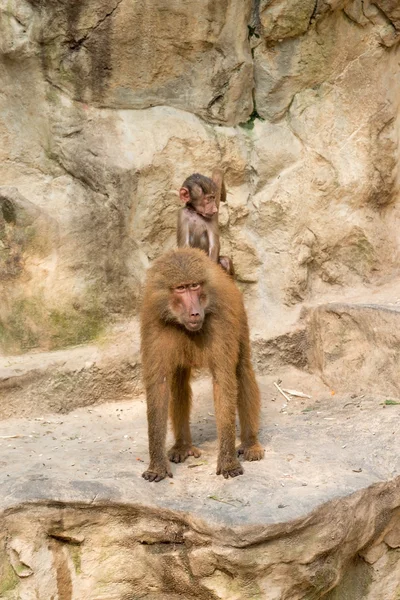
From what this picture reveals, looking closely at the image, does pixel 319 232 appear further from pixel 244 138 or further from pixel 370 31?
pixel 370 31

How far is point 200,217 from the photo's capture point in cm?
762

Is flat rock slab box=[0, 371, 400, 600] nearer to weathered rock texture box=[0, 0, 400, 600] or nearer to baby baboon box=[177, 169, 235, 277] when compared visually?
weathered rock texture box=[0, 0, 400, 600]

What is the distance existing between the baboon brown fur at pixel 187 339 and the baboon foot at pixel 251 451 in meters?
0.32

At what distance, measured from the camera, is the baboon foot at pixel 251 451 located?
671 centimetres

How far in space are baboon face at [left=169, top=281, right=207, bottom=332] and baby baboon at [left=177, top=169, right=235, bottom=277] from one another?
1.37m

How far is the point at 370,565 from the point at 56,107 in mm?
4678

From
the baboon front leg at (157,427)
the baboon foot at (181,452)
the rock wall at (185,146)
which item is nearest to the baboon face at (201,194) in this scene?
the rock wall at (185,146)

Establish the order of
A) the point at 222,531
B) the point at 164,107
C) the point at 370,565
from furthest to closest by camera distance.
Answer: the point at 164,107 < the point at 370,565 < the point at 222,531

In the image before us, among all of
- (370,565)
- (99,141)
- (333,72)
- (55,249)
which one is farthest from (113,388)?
(333,72)

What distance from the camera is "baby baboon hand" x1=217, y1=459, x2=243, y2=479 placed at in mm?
6336

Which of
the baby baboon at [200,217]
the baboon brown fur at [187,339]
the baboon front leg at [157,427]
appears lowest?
the baboon front leg at [157,427]

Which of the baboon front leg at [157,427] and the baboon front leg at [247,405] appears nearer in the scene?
the baboon front leg at [157,427]

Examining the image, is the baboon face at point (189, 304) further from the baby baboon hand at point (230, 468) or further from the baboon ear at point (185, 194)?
the baboon ear at point (185, 194)

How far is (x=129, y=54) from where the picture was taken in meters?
8.35
